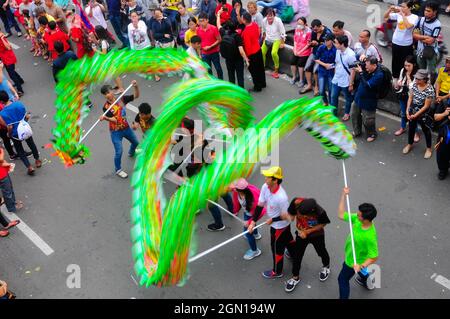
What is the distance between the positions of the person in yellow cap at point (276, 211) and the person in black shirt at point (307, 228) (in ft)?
0.38

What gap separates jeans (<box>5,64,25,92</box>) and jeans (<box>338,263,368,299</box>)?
Answer: 27.2ft

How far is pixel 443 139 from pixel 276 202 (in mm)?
2982

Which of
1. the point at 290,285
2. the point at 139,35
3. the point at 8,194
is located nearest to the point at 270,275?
the point at 290,285

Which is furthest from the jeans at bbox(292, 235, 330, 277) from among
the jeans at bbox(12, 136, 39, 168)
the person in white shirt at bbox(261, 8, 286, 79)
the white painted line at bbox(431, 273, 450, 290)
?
the person in white shirt at bbox(261, 8, 286, 79)

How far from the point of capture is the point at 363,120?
791 cm

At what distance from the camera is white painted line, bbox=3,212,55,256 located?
22.1 feet

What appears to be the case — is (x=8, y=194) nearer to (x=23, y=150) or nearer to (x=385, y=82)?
(x=23, y=150)

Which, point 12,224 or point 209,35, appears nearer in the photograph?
point 12,224

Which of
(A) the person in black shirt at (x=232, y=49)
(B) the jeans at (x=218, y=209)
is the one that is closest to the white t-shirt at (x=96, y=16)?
(A) the person in black shirt at (x=232, y=49)

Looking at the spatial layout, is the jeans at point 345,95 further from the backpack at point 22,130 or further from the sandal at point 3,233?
the sandal at point 3,233

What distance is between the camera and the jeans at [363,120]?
7.81 metres

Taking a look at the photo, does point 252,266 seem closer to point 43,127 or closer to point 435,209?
point 435,209

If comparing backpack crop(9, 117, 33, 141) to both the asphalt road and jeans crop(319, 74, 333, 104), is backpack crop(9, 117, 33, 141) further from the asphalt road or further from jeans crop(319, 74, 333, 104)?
jeans crop(319, 74, 333, 104)
